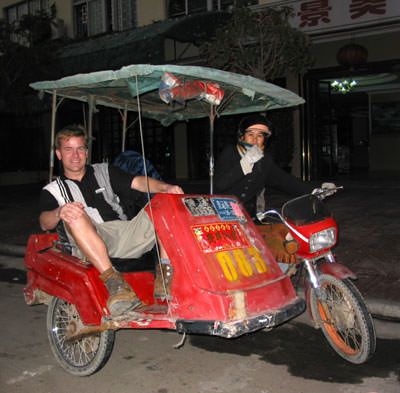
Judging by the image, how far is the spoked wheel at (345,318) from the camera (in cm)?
342

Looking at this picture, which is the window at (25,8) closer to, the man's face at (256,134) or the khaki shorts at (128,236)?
the man's face at (256,134)

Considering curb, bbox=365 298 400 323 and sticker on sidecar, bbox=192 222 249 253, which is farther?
curb, bbox=365 298 400 323

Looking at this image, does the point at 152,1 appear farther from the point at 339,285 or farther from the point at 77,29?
the point at 339,285

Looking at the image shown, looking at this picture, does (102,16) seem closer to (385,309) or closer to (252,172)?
(252,172)

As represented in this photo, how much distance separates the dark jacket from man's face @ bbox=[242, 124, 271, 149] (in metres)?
0.15

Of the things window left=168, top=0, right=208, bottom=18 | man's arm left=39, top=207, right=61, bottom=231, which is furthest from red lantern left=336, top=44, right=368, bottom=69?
man's arm left=39, top=207, right=61, bottom=231

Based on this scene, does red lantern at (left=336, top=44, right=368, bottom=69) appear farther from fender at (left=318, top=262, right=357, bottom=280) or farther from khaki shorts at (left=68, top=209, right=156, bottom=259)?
khaki shorts at (left=68, top=209, right=156, bottom=259)

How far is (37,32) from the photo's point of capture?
14.4 meters

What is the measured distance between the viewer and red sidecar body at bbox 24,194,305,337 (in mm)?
3160

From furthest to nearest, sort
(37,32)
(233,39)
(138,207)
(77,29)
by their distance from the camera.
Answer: (77,29)
(37,32)
(233,39)
(138,207)

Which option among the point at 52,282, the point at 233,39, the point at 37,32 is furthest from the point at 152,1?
the point at 52,282

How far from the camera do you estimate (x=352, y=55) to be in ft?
37.8

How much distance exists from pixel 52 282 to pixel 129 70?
1.68 metres

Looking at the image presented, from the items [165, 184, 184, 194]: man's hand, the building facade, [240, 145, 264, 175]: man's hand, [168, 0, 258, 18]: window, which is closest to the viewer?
[165, 184, 184, 194]: man's hand
